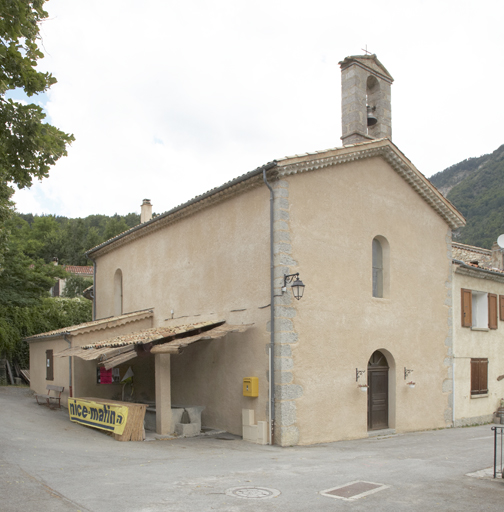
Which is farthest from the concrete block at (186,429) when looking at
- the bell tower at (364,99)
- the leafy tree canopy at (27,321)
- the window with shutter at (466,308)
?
the leafy tree canopy at (27,321)

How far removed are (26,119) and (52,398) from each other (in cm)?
1176

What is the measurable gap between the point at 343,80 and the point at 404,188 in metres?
3.67

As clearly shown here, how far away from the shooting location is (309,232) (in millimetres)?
12750

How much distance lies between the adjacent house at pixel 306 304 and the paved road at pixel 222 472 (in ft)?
3.97

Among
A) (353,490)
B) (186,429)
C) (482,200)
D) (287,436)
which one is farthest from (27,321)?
(482,200)

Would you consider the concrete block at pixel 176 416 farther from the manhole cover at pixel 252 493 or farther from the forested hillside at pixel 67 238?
the forested hillside at pixel 67 238

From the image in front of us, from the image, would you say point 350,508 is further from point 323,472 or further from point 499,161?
point 499,161

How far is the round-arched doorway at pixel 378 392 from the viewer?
46.1 ft

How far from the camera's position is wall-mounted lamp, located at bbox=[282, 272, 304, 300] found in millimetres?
11484

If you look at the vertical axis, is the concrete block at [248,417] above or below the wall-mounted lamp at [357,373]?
below

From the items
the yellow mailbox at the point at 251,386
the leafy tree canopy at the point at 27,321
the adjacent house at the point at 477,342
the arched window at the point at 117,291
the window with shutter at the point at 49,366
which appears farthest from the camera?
the leafy tree canopy at the point at 27,321

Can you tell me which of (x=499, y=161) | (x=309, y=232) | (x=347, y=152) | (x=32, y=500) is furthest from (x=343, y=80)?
(x=499, y=161)

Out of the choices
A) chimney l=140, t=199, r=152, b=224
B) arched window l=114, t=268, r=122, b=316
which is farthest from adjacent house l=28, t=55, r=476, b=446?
chimney l=140, t=199, r=152, b=224

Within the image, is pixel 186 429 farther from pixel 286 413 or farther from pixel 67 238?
pixel 67 238
